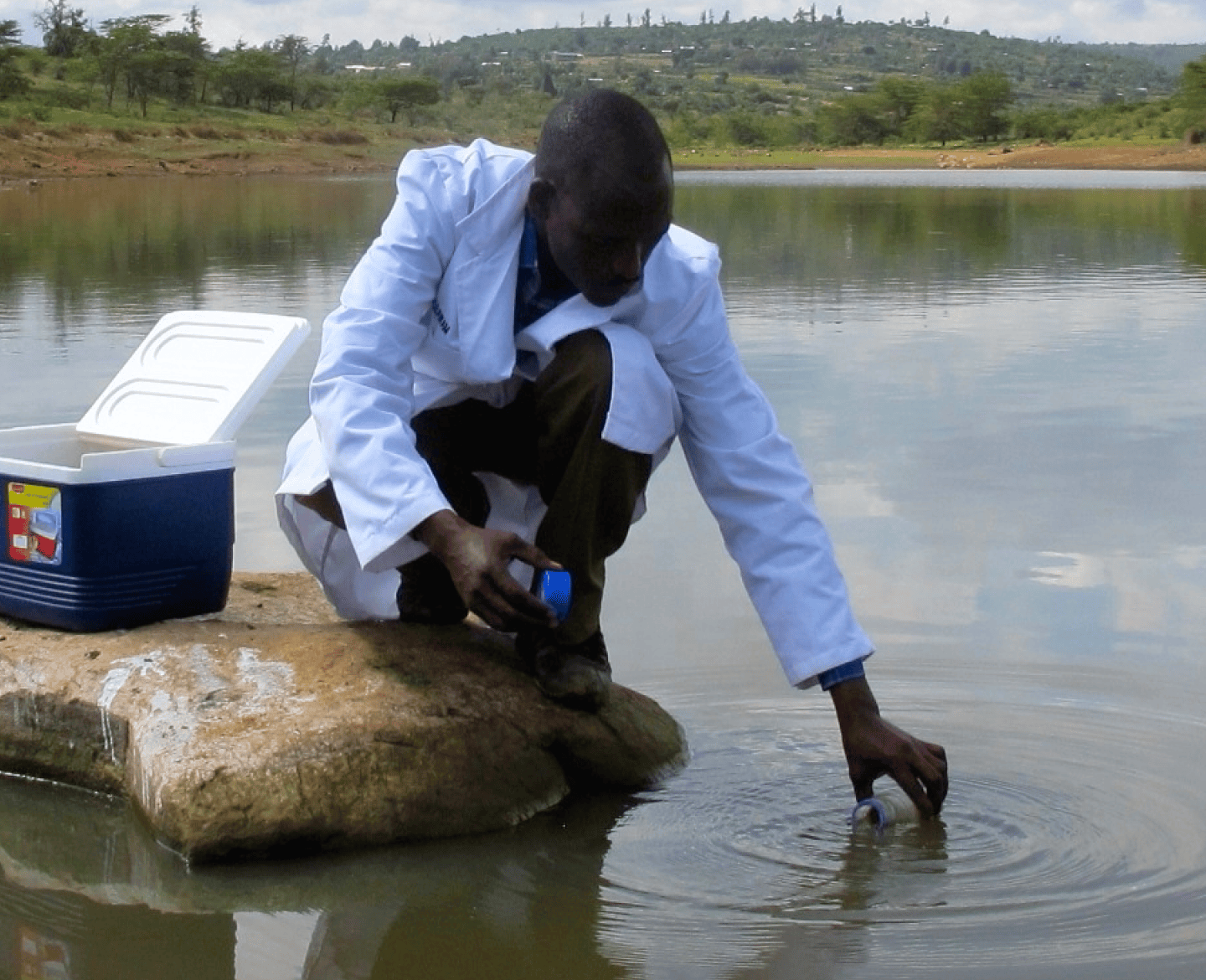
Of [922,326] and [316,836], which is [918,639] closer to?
[316,836]

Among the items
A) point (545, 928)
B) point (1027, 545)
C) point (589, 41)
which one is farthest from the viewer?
point (589, 41)

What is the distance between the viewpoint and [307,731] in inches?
108

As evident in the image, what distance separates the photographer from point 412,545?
2646mm

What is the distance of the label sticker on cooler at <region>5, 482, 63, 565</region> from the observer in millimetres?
3078

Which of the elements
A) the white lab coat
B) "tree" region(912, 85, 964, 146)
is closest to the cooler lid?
the white lab coat

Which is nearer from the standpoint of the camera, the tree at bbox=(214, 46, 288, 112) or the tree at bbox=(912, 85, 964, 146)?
the tree at bbox=(214, 46, 288, 112)

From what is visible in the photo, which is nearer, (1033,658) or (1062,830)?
(1062,830)

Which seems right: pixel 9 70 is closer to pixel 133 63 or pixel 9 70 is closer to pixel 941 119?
pixel 133 63

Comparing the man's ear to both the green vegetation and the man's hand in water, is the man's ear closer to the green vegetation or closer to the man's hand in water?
the man's hand in water

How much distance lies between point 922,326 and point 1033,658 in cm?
522

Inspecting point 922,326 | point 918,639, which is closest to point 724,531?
point 918,639

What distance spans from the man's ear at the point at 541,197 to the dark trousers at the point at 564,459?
0.20 m

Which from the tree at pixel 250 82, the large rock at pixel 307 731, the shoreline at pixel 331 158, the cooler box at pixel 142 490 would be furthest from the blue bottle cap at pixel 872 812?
the tree at pixel 250 82

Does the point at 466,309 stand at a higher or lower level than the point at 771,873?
higher
